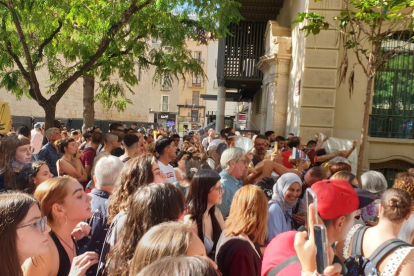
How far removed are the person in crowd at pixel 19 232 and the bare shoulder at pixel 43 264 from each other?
379mm

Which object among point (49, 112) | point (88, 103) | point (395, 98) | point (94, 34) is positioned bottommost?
point (49, 112)

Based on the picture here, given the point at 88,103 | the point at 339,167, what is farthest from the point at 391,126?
the point at 88,103

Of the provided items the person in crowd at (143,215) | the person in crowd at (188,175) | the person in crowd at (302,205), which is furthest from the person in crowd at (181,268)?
the person in crowd at (188,175)

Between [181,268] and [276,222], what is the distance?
3.19 m

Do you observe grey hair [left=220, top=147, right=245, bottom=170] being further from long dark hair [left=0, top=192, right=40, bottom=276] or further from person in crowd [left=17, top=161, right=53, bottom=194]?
long dark hair [left=0, top=192, right=40, bottom=276]

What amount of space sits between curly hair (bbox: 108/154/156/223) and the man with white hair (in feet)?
0.59

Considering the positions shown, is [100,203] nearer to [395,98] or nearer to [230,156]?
[230,156]

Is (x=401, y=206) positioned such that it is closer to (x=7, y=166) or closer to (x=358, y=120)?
(x=7, y=166)

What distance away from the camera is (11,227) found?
212cm

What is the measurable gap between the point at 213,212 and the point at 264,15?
16.2 meters

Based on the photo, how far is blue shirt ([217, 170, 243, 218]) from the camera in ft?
15.7

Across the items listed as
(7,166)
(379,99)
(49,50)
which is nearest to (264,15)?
(379,99)

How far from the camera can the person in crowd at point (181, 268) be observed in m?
1.24

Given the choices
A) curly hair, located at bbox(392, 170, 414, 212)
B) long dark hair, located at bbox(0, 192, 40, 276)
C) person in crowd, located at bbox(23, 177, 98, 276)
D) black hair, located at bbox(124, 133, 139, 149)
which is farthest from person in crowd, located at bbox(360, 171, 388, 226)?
long dark hair, located at bbox(0, 192, 40, 276)
